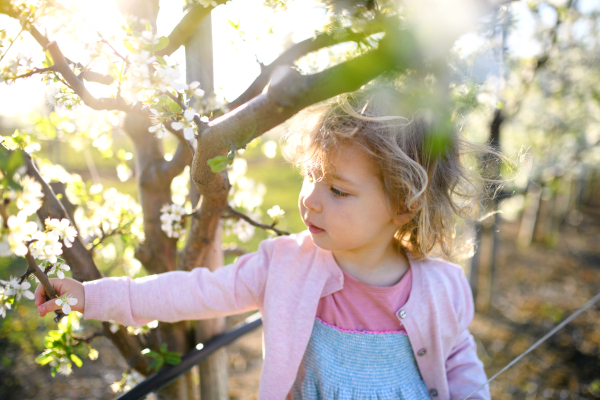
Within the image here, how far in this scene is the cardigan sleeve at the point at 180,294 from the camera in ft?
3.79

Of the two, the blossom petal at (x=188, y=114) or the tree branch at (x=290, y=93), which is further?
the blossom petal at (x=188, y=114)

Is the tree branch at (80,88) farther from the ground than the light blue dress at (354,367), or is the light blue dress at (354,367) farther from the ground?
the tree branch at (80,88)

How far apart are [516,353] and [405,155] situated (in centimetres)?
303

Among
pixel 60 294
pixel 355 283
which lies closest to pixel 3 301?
pixel 60 294

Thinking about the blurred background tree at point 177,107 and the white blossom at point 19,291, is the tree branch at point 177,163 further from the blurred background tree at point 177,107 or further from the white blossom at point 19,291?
the white blossom at point 19,291

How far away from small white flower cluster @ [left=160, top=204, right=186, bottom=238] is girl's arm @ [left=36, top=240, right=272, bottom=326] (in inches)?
8.3

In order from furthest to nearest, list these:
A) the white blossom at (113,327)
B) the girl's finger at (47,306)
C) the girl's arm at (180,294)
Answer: the white blossom at (113,327) < the girl's arm at (180,294) < the girl's finger at (47,306)

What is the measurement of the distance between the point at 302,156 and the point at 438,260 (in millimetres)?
712

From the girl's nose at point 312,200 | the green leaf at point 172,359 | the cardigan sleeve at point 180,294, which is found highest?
the girl's nose at point 312,200

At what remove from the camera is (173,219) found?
1.43 meters

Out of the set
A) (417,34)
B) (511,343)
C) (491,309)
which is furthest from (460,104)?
(491,309)

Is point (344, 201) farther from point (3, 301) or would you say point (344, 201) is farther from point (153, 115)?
point (3, 301)

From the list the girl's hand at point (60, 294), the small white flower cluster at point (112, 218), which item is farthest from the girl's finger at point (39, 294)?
the small white flower cluster at point (112, 218)

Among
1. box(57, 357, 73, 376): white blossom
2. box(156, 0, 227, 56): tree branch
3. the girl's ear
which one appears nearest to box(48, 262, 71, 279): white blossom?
box(57, 357, 73, 376): white blossom
